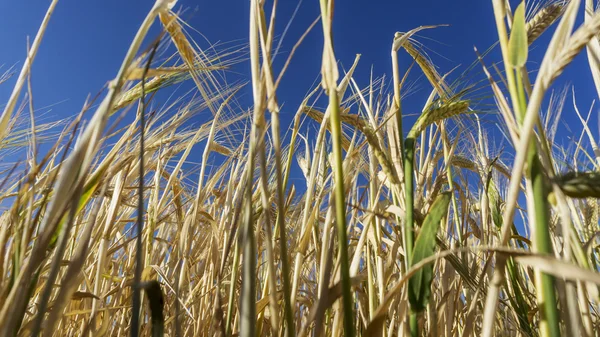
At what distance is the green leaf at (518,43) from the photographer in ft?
1.58

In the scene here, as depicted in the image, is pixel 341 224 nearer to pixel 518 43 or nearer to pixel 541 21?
pixel 518 43

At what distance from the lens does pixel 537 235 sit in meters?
0.43

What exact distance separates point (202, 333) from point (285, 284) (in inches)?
29.2

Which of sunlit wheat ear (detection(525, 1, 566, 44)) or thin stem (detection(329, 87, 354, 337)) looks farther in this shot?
sunlit wheat ear (detection(525, 1, 566, 44))

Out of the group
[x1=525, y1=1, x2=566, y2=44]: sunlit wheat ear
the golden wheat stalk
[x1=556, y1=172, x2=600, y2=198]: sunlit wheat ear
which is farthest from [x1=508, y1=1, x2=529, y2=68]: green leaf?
[x1=525, y1=1, x2=566, y2=44]: sunlit wheat ear

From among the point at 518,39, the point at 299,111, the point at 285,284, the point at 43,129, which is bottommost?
the point at 285,284

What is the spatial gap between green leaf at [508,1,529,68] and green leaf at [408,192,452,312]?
0.21 meters

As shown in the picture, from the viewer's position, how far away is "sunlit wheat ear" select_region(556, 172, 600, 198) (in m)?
0.43

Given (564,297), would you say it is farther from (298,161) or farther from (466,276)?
(298,161)

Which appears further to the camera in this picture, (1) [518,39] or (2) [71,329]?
(2) [71,329]

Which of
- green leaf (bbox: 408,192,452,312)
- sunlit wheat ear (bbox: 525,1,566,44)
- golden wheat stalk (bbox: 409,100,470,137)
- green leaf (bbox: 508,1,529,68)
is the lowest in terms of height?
green leaf (bbox: 408,192,452,312)

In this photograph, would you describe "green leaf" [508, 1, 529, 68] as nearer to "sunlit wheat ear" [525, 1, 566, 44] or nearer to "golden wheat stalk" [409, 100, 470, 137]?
"golden wheat stalk" [409, 100, 470, 137]

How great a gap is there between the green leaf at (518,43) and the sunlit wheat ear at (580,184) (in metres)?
0.13

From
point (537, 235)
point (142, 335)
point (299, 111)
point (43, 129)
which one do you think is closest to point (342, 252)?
point (537, 235)
